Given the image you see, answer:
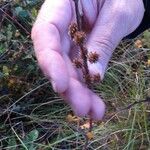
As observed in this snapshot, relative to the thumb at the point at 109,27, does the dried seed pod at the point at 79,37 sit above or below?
above

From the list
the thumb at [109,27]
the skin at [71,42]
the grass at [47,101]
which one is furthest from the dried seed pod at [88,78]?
the grass at [47,101]

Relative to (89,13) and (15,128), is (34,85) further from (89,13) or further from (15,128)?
(89,13)

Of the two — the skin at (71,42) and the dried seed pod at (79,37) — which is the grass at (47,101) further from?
the dried seed pod at (79,37)

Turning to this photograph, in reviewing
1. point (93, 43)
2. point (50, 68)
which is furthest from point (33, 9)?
point (50, 68)

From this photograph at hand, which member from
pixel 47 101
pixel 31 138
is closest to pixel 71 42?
Result: pixel 31 138

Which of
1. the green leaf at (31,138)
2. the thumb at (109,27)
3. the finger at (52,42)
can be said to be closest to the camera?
the finger at (52,42)
